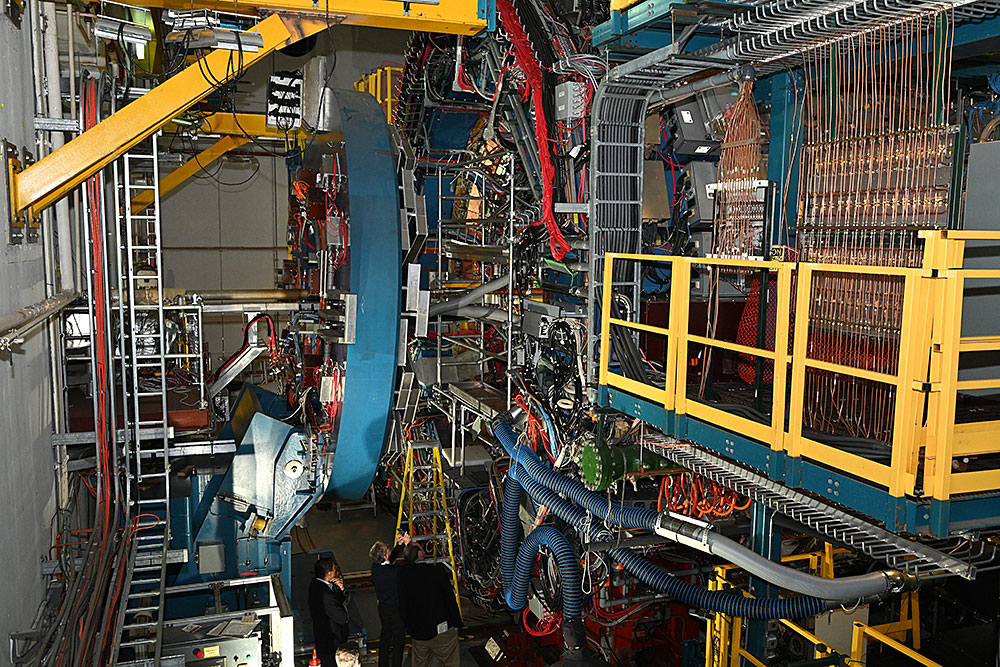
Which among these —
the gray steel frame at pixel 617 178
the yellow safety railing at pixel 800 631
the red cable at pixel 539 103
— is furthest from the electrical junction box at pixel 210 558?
the yellow safety railing at pixel 800 631

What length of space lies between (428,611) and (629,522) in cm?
247

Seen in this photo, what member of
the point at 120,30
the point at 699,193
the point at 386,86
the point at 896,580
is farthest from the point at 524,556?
the point at 386,86

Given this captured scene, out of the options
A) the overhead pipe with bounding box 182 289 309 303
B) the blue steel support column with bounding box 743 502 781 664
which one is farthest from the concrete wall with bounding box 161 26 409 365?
the blue steel support column with bounding box 743 502 781 664

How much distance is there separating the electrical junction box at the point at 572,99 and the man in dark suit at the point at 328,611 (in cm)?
462

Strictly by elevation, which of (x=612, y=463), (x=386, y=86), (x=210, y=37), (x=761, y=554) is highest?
(x=386, y=86)

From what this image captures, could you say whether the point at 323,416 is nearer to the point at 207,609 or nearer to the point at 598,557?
the point at 207,609

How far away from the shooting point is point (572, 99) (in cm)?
668

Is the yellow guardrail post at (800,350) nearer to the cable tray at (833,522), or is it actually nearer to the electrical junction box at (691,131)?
the cable tray at (833,522)

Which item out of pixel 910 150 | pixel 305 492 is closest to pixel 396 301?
pixel 305 492

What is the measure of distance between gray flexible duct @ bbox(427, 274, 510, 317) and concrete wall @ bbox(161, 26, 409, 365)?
34.1 ft

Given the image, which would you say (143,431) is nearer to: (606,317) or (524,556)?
(524,556)

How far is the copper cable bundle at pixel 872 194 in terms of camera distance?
15.1 feet

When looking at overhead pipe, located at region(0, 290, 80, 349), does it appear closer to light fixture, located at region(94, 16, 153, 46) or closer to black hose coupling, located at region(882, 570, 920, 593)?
light fixture, located at region(94, 16, 153, 46)

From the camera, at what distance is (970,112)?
579 centimetres
